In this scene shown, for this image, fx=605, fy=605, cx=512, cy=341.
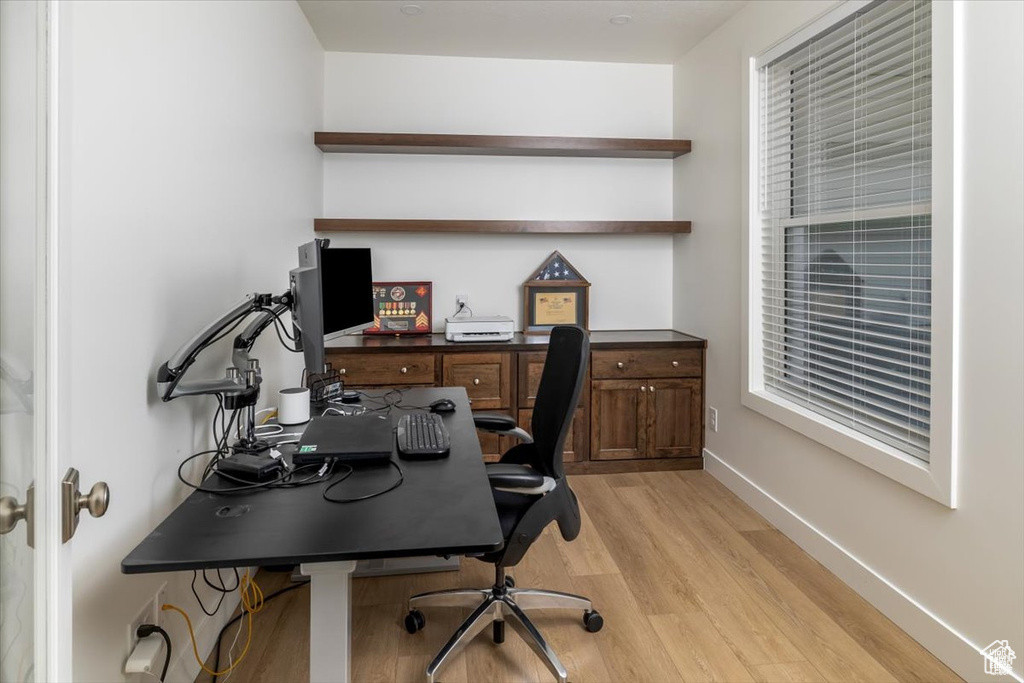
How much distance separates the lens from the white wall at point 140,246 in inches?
50.1

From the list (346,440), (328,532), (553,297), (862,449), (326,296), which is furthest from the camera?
(553,297)

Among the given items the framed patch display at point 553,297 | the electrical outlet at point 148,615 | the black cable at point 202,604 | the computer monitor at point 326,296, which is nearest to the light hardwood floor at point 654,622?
the black cable at point 202,604

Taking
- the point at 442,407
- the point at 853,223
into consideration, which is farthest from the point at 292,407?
the point at 853,223

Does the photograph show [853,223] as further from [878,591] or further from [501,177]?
[501,177]

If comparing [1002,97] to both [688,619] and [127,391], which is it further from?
[127,391]

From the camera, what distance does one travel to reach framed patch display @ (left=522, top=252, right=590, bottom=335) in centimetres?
401

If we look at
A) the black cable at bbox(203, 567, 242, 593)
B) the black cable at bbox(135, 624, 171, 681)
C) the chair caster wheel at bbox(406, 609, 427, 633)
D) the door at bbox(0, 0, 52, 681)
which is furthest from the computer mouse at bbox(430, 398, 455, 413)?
the door at bbox(0, 0, 52, 681)

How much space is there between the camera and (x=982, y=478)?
180 centimetres

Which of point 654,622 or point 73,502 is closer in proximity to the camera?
point 73,502

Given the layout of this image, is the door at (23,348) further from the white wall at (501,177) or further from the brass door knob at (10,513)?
the white wall at (501,177)

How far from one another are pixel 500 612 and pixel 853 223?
6.64 ft

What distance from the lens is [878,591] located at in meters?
2.23

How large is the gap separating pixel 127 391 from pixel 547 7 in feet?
9.07

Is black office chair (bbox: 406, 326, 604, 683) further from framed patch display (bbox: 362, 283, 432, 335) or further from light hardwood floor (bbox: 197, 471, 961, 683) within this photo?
framed patch display (bbox: 362, 283, 432, 335)
